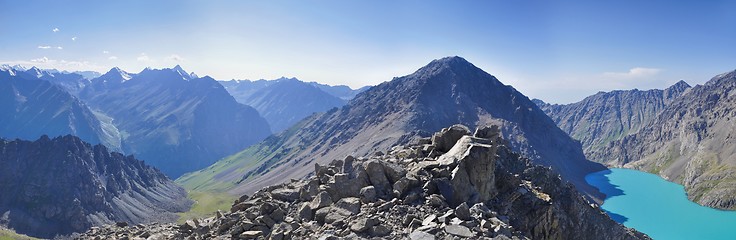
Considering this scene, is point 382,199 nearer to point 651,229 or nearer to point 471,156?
point 471,156

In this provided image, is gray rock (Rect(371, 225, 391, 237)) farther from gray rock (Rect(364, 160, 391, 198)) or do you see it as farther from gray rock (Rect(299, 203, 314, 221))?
gray rock (Rect(299, 203, 314, 221))

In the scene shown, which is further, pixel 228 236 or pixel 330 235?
pixel 228 236

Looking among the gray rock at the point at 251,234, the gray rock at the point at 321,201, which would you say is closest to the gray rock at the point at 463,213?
the gray rock at the point at 321,201

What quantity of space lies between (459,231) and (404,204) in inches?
174

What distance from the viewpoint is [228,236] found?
87.7ft

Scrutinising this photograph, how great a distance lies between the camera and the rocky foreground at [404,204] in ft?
75.5

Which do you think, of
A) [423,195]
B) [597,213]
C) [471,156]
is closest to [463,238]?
[423,195]

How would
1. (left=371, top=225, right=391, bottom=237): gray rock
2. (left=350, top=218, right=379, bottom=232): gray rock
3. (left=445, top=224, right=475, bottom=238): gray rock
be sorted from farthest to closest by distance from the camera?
(left=350, top=218, right=379, bottom=232): gray rock
(left=371, top=225, right=391, bottom=237): gray rock
(left=445, top=224, right=475, bottom=238): gray rock

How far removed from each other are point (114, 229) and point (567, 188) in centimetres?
5208

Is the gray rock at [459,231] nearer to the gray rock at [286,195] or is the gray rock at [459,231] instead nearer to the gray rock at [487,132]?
the gray rock at [286,195]

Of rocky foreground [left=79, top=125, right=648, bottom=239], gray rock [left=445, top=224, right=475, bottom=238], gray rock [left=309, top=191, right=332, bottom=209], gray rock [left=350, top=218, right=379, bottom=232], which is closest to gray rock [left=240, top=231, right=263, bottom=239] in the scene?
rocky foreground [left=79, top=125, right=648, bottom=239]

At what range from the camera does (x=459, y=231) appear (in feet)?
71.9

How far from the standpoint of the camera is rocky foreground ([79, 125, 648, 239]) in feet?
75.5

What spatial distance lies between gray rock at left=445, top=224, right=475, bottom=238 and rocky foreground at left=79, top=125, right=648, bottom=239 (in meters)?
0.05
